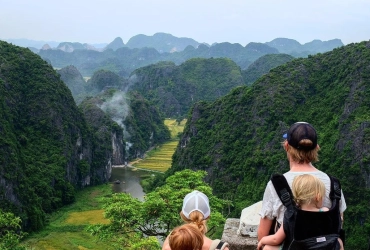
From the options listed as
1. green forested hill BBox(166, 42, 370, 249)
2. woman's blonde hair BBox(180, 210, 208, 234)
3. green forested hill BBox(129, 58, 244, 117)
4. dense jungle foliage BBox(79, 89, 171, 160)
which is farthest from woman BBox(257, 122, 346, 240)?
green forested hill BBox(129, 58, 244, 117)

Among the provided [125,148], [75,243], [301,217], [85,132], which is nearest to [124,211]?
[301,217]

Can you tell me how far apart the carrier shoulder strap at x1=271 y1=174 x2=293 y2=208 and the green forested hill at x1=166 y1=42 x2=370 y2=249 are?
19.8 m

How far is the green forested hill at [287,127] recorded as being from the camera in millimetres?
23562

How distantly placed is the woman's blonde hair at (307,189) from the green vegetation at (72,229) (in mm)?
18954

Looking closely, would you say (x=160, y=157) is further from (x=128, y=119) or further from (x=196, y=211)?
(x=196, y=211)

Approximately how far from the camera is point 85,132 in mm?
49344

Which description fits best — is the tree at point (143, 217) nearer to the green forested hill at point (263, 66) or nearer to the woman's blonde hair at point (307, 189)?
the woman's blonde hair at point (307, 189)

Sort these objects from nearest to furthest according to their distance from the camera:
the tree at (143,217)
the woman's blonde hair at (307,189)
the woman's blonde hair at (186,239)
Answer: the woman's blonde hair at (307,189) < the woman's blonde hair at (186,239) < the tree at (143,217)

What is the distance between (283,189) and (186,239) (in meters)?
0.80

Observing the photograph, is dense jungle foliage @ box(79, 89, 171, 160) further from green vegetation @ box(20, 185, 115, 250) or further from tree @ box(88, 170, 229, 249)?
tree @ box(88, 170, 229, 249)

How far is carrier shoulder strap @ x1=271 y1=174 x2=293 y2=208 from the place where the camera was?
2.86 m

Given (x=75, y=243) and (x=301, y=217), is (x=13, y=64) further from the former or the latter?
(x=301, y=217)

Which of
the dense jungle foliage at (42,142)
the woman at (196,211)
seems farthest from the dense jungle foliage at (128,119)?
the woman at (196,211)

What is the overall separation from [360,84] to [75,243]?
22866mm
